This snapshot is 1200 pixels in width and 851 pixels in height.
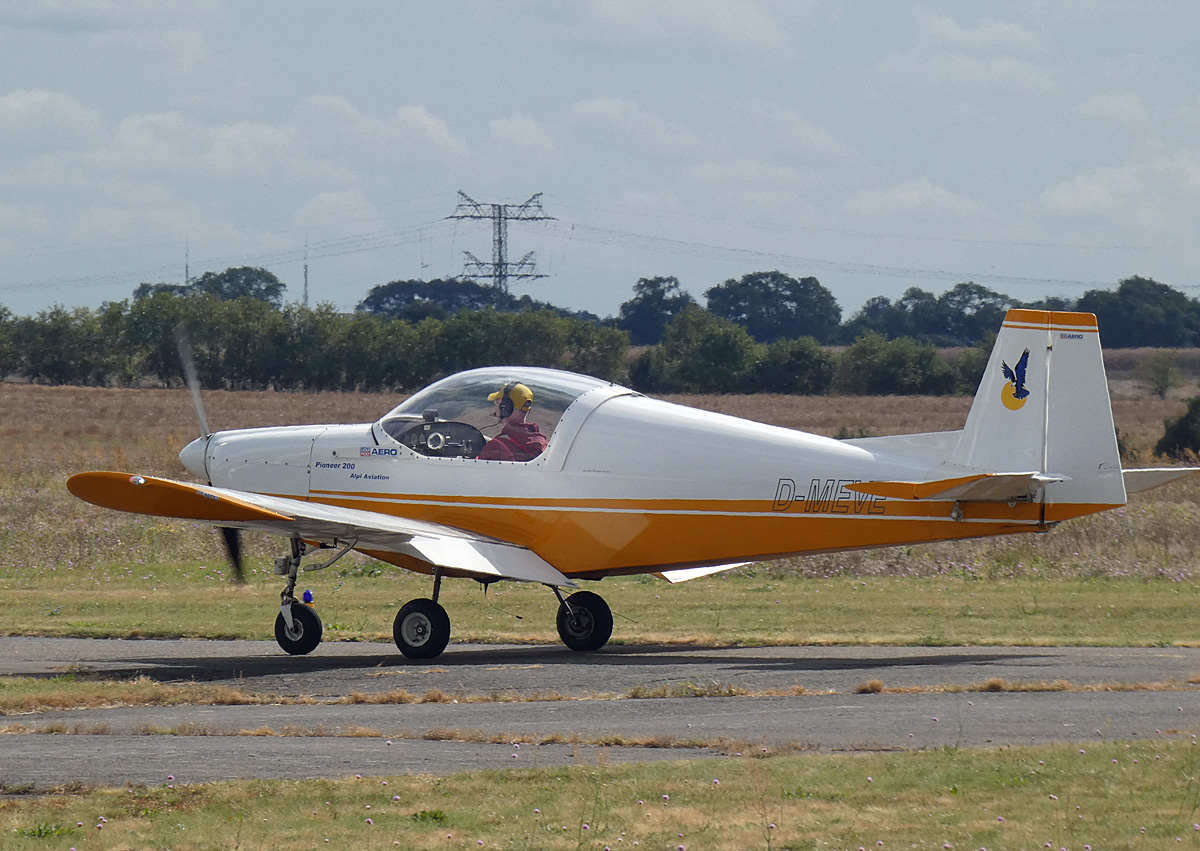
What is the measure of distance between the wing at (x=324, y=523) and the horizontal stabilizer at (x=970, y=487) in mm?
3054

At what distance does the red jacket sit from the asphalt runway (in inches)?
73.4

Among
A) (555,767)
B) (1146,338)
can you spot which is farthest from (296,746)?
(1146,338)

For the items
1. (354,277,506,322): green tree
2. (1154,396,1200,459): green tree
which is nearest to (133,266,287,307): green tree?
(354,277,506,322): green tree

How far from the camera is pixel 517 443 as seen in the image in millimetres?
13539

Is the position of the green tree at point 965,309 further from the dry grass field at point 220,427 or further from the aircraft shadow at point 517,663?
the aircraft shadow at point 517,663

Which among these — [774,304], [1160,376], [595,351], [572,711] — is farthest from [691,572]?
[774,304]

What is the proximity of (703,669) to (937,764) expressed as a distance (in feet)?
14.3

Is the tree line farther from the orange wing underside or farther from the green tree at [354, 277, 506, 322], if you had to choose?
the green tree at [354, 277, 506, 322]

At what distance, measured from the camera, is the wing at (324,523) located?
39.1 feet

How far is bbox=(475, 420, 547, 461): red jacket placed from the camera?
44.2 ft

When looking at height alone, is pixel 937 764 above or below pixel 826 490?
below

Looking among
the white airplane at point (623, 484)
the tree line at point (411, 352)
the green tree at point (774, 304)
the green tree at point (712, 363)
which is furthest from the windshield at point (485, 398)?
the green tree at point (774, 304)

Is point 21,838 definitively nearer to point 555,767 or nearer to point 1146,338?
point 555,767

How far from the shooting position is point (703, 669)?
12031 mm
